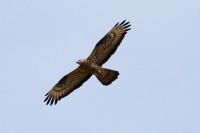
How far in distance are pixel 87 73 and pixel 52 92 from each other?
4.90 feet

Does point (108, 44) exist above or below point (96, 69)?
above

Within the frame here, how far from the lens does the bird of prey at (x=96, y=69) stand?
23859 mm

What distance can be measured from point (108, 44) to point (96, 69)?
105cm

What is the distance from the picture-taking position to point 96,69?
23.9m

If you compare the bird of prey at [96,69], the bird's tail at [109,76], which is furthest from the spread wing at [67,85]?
the bird's tail at [109,76]

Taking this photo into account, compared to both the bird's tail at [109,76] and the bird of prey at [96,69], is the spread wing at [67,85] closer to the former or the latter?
the bird of prey at [96,69]

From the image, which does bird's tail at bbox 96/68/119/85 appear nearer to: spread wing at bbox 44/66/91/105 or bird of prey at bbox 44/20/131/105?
bird of prey at bbox 44/20/131/105

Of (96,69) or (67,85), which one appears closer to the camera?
(96,69)

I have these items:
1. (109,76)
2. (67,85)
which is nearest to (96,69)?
(109,76)

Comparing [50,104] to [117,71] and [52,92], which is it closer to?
[52,92]

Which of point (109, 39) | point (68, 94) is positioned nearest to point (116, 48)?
point (109, 39)

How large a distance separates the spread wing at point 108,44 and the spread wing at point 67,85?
77 centimetres

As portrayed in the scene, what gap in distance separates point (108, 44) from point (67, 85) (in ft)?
6.44

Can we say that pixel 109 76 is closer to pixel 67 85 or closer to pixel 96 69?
pixel 96 69
